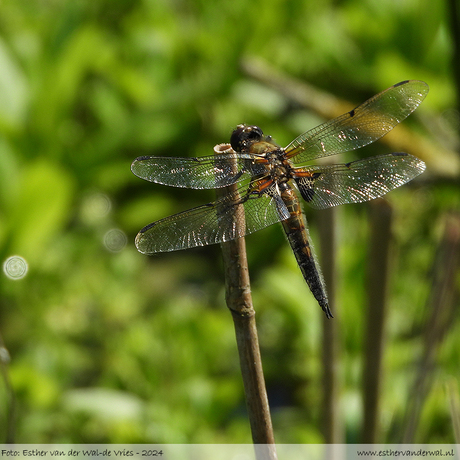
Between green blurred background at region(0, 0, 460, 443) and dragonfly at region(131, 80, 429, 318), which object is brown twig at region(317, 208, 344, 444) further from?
green blurred background at region(0, 0, 460, 443)

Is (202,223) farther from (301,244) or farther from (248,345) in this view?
(248,345)

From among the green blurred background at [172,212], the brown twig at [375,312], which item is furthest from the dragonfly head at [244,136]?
the green blurred background at [172,212]

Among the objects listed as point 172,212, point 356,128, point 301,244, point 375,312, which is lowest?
point 375,312

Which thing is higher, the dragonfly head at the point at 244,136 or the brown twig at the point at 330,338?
the dragonfly head at the point at 244,136

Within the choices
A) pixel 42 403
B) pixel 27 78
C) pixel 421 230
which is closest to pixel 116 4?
pixel 27 78

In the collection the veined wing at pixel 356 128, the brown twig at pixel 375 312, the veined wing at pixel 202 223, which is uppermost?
the veined wing at pixel 356 128

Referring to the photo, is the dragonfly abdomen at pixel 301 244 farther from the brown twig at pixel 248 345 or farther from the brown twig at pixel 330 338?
the brown twig at pixel 248 345

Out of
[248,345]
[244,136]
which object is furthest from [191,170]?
[248,345]

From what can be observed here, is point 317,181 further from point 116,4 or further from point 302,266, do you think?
point 116,4
